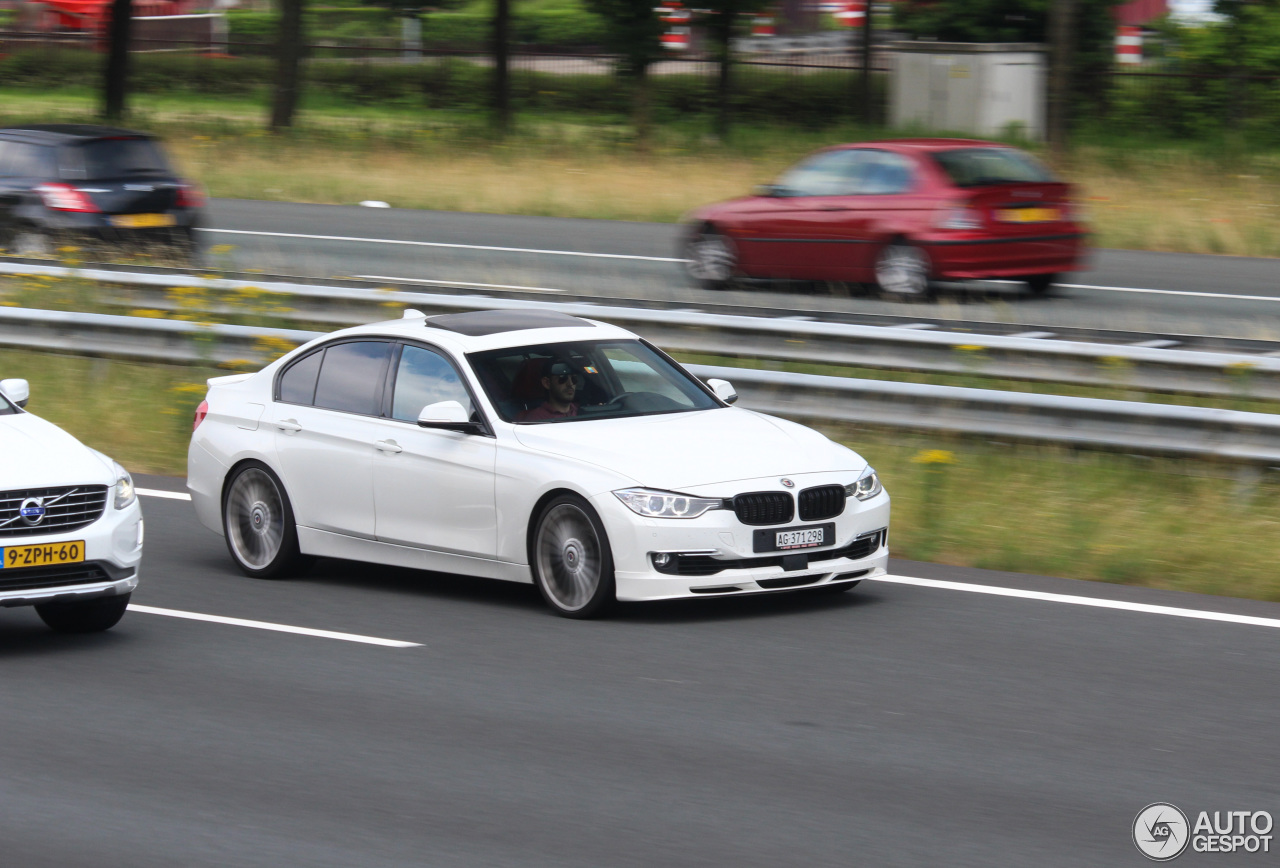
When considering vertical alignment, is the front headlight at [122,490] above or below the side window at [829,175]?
below

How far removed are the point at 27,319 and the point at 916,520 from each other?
25.9ft

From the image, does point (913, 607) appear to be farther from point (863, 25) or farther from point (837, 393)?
point (863, 25)

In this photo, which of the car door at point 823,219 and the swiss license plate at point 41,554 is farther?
the car door at point 823,219

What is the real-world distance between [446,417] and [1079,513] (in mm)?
3835

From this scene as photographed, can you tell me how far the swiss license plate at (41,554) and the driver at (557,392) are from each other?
229 centimetres

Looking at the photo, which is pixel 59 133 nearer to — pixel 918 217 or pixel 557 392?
pixel 918 217

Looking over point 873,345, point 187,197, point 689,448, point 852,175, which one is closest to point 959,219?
point 852,175

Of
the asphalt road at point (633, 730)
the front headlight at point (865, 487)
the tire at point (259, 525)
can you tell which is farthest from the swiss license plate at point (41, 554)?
the front headlight at point (865, 487)

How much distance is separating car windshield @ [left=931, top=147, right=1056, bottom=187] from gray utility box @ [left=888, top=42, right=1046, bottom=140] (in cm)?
1971

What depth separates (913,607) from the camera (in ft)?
30.6

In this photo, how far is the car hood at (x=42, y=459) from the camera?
8148mm

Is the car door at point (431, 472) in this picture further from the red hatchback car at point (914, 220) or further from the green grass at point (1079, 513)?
the red hatchback car at point (914, 220)

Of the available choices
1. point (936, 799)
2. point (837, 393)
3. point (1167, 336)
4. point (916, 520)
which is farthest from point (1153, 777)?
point (1167, 336)

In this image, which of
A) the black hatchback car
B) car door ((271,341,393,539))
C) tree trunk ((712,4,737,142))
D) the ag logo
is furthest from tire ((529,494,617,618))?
tree trunk ((712,4,737,142))
